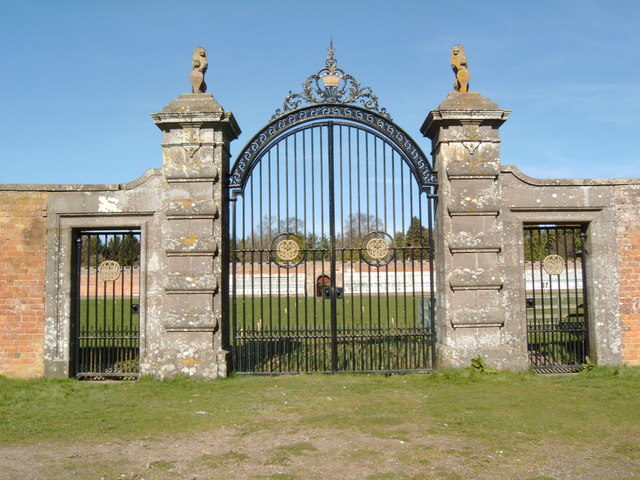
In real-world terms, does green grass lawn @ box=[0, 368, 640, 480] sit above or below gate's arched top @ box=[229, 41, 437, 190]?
below

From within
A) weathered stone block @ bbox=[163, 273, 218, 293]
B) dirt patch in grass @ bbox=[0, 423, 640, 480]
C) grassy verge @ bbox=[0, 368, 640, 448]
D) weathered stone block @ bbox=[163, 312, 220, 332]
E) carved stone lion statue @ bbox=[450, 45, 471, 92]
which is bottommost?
dirt patch in grass @ bbox=[0, 423, 640, 480]

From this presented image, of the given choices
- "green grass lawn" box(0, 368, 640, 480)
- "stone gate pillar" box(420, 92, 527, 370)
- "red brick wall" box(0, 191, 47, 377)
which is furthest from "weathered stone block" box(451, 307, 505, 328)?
"red brick wall" box(0, 191, 47, 377)

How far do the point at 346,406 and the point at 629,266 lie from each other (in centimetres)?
504

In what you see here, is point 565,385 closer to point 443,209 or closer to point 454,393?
point 454,393

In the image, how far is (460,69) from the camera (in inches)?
336

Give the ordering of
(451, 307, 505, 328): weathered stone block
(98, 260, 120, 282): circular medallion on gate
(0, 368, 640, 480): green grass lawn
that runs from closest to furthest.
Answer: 1. (0, 368, 640, 480): green grass lawn
2. (451, 307, 505, 328): weathered stone block
3. (98, 260, 120, 282): circular medallion on gate

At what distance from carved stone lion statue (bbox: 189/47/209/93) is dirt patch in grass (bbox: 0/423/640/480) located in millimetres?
5400

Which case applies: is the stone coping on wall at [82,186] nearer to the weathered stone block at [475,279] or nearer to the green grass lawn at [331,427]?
the green grass lawn at [331,427]

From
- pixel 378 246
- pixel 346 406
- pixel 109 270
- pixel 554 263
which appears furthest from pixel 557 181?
pixel 109 270

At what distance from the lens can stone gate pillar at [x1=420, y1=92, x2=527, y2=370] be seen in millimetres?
7934

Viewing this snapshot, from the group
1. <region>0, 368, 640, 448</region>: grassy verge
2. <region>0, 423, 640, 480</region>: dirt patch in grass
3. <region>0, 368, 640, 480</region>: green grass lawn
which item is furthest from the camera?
<region>0, 368, 640, 448</region>: grassy verge

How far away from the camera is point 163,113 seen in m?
8.18

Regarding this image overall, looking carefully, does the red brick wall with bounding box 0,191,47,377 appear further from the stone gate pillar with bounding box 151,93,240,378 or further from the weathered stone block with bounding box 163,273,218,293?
the weathered stone block with bounding box 163,273,218,293

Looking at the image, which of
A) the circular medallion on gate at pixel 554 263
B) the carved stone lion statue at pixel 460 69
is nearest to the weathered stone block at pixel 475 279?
the circular medallion on gate at pixel 554 263
